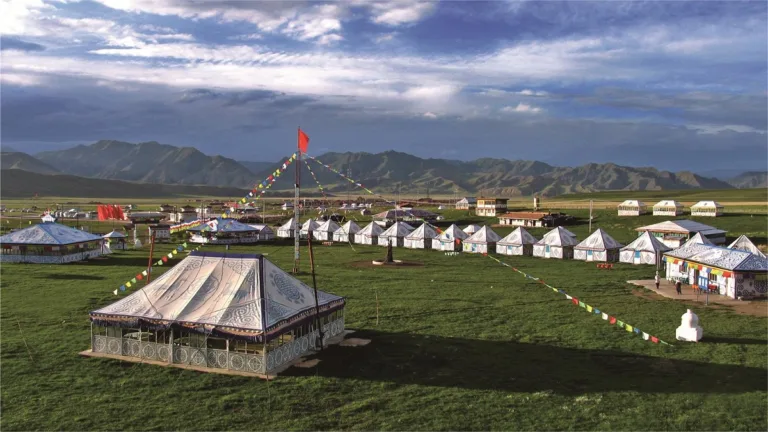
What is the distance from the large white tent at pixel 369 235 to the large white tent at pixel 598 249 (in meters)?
25.4

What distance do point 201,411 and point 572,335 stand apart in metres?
16.0

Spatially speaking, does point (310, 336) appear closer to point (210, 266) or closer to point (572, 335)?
point (210, 266)

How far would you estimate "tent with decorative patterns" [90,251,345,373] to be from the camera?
19234 mm

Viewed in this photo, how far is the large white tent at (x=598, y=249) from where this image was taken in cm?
5234

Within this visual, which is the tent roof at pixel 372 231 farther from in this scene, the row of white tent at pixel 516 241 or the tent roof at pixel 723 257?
the tent roof at pixel 723 257

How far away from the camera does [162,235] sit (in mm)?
73438

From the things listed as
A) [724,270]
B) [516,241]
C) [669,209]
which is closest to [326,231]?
[516,241]

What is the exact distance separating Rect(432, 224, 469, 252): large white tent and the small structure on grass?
86.5ft

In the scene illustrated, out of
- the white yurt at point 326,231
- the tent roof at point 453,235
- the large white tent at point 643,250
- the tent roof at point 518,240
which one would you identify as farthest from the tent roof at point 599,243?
the white yurt at point 326,231

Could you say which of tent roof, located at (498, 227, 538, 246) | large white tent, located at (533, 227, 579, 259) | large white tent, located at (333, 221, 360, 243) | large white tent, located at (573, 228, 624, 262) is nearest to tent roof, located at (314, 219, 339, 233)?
large white tent, located at (333, 221, 360, 243)

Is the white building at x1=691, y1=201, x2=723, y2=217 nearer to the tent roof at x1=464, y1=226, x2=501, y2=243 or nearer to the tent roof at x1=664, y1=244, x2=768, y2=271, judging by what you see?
the tent roof at x1=464, y1=226, x2=501, y2=243

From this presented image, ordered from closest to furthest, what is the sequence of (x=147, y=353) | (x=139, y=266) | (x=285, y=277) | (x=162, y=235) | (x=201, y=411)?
(x=201, y=411) < (x=147, y=353) < (x=285, y=277) < (x=139, y=266) < (x=162, y=235)

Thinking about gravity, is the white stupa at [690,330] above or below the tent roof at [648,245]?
below

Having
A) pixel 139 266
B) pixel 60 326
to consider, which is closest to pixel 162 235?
pixel 139 266
